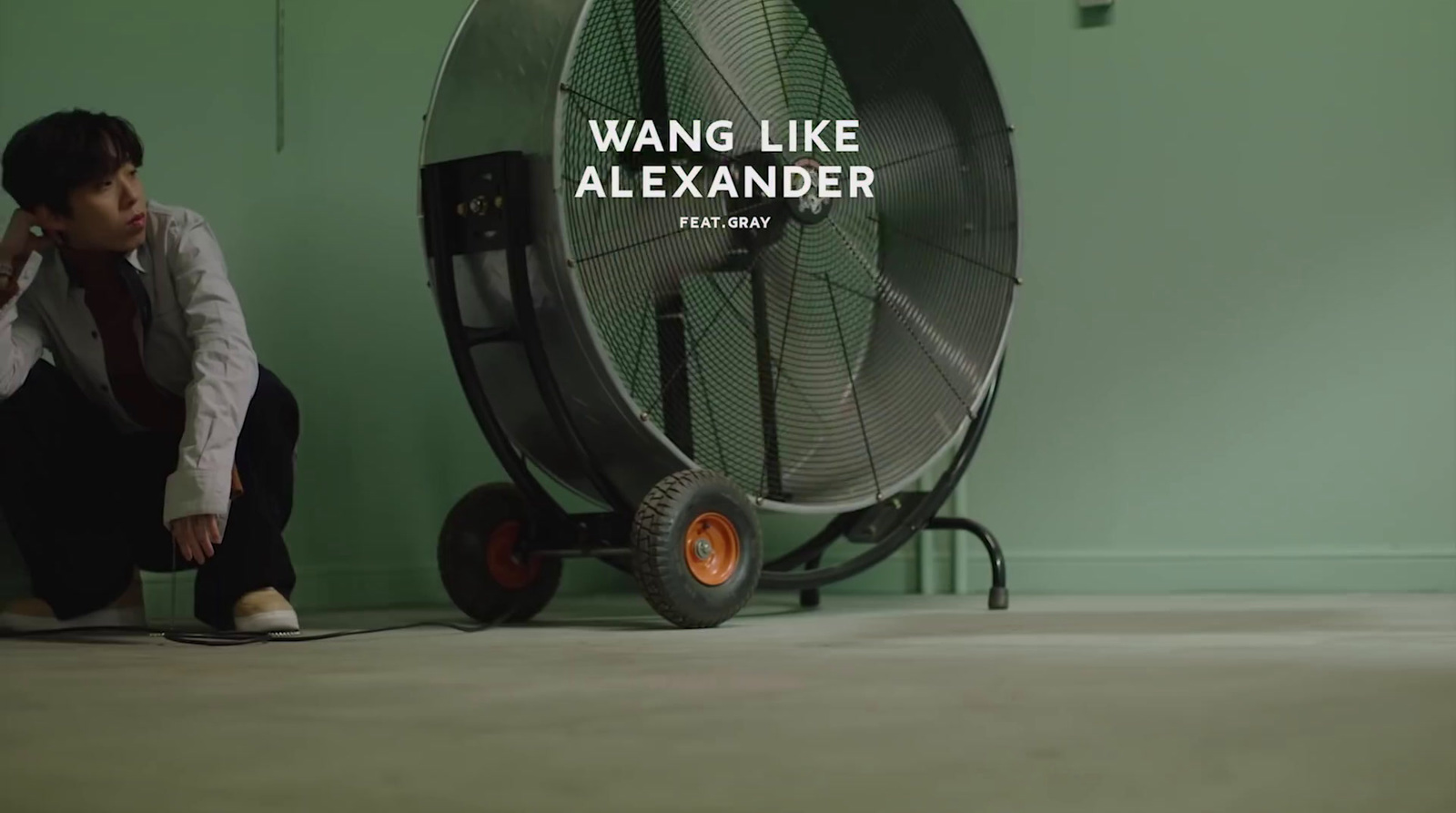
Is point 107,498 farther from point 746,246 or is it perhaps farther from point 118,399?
point 746,246

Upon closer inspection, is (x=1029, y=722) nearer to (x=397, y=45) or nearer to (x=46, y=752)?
(x=46, y=752)

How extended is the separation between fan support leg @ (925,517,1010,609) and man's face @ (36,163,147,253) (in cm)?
156

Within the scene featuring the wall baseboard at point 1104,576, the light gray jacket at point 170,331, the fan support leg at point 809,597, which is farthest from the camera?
the wall baseboard at point 1104,576

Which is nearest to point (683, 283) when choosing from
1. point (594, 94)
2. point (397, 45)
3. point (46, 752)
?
point (594, 94)

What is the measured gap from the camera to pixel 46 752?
48.1 inches

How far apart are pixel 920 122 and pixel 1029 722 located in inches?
74.0

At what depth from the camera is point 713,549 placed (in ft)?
8.48

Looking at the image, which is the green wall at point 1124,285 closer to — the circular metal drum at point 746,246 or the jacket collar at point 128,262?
the circular metal drum at point 746,246

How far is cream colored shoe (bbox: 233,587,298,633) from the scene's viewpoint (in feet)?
8.07

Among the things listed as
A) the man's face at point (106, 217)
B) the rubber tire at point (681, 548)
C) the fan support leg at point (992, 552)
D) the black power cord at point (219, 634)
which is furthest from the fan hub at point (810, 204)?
the man's face at point (106, 217)

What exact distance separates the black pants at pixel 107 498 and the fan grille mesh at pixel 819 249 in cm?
65

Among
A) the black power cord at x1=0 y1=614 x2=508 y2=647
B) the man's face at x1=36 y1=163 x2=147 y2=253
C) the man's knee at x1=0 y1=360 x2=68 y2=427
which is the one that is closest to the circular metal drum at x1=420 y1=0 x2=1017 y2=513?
the black power cord at x1=0 y1=614 x2=508 y2=647

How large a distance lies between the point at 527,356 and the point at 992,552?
3.42ft

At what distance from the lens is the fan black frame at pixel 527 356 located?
2.48 meters
